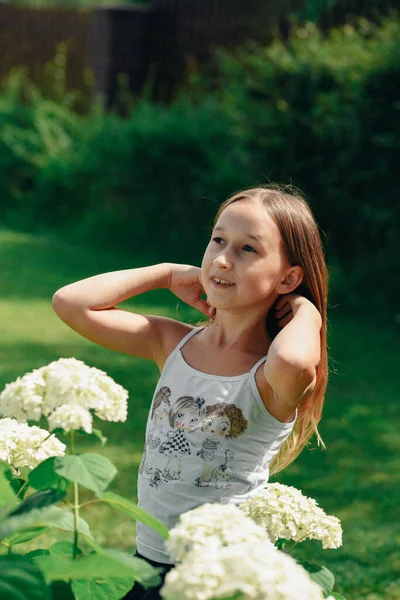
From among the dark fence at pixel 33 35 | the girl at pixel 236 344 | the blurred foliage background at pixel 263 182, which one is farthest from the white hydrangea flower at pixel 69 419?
the dark fence at pixel 33 35

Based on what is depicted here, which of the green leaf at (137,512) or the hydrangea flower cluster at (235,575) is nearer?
the hydrangea flower cluster at (235,575)

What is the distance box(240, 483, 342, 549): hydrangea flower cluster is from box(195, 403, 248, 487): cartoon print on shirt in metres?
0.34

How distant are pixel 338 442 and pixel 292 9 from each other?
8483mm

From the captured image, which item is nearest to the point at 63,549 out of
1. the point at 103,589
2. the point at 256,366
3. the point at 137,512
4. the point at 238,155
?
the point at 103,589

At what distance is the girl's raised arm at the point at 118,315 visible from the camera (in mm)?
2387

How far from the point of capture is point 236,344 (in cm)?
225

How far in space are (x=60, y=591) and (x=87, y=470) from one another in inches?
7.1

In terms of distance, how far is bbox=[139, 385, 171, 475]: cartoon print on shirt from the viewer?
7.06 ft

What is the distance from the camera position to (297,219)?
225 cm

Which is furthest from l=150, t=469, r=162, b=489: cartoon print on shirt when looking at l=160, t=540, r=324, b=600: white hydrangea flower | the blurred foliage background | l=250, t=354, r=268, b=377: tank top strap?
the blurred foliage background

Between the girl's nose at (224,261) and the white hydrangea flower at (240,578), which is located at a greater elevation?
the girl's nose at (224,261)

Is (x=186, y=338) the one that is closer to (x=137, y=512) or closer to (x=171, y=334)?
(x=171, y=334)

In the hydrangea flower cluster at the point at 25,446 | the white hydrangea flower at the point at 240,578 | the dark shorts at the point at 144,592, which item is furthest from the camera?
the dark shorts at the point at 144,592

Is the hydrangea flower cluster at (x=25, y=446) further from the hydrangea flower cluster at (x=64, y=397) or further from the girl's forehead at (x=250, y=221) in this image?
the girl's forehead at (x=250, y=221)
